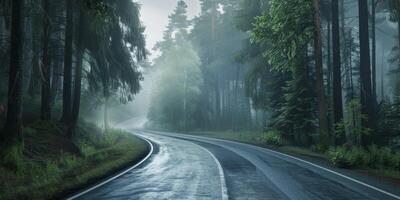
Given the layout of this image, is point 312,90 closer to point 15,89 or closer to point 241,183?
point 241,183

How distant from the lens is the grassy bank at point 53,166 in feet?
36.8

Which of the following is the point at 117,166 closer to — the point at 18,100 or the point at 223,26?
the point at 18,100

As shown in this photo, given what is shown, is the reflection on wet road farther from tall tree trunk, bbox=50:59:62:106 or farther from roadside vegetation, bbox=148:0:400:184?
tall tree trunk, bbox=50:59:62:106

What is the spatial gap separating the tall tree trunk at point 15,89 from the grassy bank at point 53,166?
877mm

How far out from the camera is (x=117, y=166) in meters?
16.4

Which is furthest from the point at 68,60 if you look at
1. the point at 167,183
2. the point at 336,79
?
the point at 336,79

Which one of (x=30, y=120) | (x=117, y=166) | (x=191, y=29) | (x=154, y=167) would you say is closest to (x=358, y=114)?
(x=154, y=167)

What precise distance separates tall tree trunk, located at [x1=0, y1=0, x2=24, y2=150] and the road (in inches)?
154

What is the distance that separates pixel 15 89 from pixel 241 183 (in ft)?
26.6

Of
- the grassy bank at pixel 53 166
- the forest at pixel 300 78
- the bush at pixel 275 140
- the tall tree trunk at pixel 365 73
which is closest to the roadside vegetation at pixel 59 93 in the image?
the grassy bank at pixel 53 166

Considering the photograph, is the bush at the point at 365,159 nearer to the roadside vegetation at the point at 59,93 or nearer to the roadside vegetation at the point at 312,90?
the roadside vegetation at the point at 312,90

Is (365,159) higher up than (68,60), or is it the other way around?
(68,60)

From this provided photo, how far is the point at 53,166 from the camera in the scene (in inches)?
591

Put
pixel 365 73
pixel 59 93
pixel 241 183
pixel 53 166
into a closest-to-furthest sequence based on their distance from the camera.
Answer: pixel 241 183, pixel 53 166, pixel 365 73, pixel 59 93
